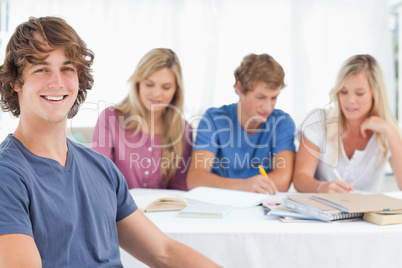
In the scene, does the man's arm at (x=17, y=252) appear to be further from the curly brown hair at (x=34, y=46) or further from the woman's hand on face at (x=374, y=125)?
the woman's hand on face at (x=374, y=125)

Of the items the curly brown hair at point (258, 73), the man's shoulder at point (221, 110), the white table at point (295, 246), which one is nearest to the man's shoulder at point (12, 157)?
the white table at point (295, 246)

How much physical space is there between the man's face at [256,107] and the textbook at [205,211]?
787 mm

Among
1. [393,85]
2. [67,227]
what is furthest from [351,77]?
[67,227]

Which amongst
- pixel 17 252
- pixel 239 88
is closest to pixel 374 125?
pixel 239 88

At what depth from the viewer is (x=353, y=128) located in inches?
80.4

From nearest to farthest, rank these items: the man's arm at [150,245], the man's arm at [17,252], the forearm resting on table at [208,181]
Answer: the man's arm at [17,252]
the man's arm at [150,245]
the forearm resting on table at [208,181]

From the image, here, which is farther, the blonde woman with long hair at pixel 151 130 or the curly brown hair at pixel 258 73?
the curly brown hair at pixel 258 73

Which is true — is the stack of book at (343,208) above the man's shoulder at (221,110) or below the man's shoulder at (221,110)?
below

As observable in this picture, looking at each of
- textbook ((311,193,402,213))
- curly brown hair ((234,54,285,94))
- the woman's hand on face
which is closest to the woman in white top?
the woman's hand on face

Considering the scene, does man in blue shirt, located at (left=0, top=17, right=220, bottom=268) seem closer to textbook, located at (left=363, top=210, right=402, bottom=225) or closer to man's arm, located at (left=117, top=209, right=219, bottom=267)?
man's arm, located at (left=117, top=209, right=219, bottom=267)

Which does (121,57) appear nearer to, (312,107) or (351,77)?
(312,107)

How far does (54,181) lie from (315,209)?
773mm

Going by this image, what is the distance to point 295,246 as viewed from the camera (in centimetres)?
117

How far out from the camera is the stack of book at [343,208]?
123cm
